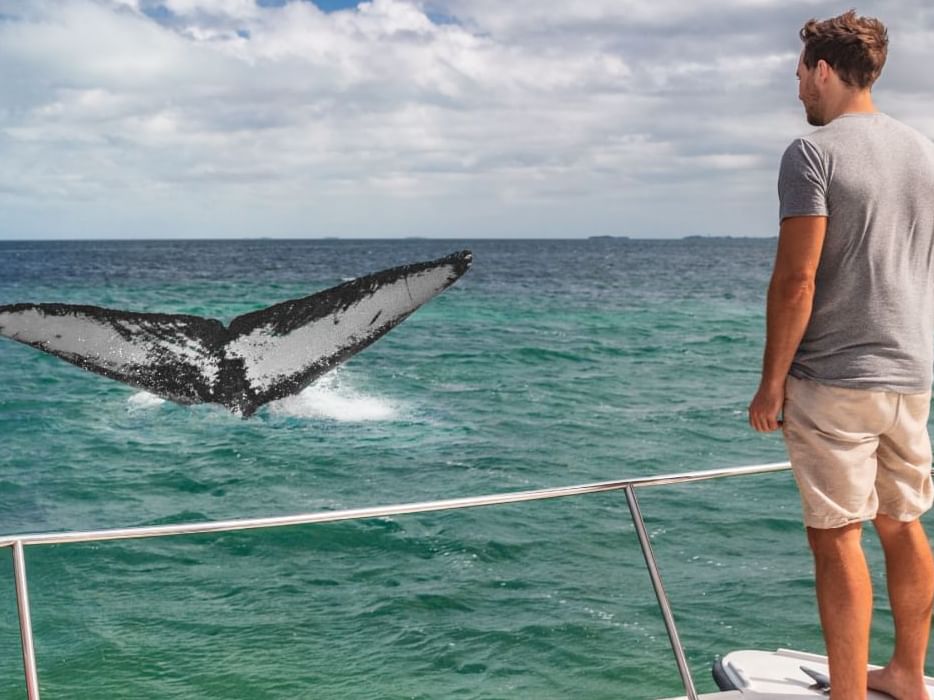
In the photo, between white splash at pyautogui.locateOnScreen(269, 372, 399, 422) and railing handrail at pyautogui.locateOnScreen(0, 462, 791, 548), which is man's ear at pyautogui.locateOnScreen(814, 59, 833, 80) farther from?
white splash at pyautogui.locateOnScreen(269, 372, 399, 422)

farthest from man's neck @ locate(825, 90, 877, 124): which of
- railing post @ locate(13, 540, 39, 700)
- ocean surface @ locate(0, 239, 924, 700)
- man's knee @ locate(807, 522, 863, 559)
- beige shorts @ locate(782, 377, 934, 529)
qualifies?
ocean surface @ locate(0, 239, 924, 700)

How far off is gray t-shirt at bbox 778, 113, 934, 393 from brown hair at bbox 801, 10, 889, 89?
5.3 inches

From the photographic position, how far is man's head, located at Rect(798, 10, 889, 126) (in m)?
2.71

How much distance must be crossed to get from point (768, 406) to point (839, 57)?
1.00m

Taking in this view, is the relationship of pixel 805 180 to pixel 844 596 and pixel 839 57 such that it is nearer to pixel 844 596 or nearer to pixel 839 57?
pixel 839 57

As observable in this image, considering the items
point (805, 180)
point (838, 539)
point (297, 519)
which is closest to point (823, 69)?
point (805, 180)

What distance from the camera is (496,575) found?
1157 centimetres

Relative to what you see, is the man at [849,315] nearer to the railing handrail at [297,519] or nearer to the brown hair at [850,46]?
the brown hair at [850,46]

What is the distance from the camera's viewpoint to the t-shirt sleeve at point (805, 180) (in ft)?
8.58

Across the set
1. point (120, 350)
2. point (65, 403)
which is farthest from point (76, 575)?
point (65, 403)

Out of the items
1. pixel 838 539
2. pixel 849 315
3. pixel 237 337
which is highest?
pixel 849 315

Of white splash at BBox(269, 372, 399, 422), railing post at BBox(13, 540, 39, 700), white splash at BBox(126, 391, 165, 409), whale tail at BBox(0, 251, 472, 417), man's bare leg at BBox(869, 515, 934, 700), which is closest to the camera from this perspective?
railing post at BBox(13, 540, 39, 700)

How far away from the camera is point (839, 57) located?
275 cm

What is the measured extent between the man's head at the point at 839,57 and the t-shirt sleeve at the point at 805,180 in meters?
0.25
